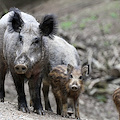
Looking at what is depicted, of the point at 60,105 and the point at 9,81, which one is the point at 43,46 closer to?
the point at 60,105

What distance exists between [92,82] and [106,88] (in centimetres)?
61

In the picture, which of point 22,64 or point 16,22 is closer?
point 22,64

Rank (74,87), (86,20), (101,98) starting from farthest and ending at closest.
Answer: (86,20) → (101,98) → (74,87)

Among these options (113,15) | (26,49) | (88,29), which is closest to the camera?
(26,49)

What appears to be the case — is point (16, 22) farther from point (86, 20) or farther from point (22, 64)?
point (86, 20)

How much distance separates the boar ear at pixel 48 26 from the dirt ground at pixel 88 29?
16.2 ft

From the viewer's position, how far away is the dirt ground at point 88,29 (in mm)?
12725

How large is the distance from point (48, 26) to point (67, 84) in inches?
53.7

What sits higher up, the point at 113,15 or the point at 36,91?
the point at 113,15

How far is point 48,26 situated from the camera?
7.48m

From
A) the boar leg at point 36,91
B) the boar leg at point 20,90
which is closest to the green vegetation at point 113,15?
the boar leg at point 36,91

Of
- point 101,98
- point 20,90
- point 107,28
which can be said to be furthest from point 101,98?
point 107,28

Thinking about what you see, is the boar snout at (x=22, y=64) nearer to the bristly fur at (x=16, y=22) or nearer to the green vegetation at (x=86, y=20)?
the bristly fur at (x=16, y=22)

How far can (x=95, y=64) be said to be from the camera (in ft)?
47.8
